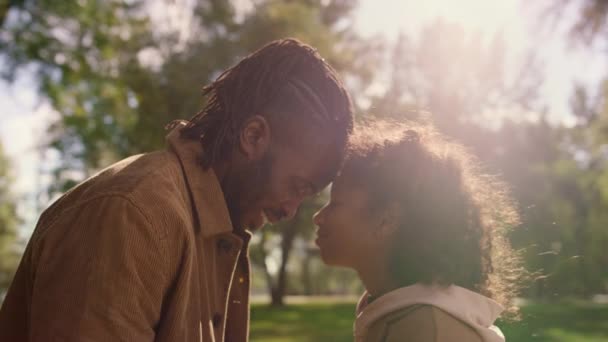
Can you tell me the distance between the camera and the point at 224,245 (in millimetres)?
2182

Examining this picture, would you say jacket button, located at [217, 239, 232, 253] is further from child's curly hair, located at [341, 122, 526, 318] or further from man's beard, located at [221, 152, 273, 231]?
child's curly hair, located at [341, 122, 526, 318]

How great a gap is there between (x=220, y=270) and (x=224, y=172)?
13.1 inches

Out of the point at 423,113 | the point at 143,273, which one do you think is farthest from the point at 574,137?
the point at 143,273

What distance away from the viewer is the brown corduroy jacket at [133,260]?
1.61m

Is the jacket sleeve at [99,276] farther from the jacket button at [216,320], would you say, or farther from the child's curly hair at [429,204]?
the child's curly hair at [429,204]

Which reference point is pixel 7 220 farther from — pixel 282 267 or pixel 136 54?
pixel 136 54

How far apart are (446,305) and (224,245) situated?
836mm

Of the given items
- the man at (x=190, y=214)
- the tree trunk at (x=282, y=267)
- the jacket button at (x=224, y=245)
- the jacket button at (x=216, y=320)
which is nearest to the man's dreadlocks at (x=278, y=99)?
the man at (x=190, y=214)

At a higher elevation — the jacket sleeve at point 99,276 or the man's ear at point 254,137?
the man's ear at point 254,137

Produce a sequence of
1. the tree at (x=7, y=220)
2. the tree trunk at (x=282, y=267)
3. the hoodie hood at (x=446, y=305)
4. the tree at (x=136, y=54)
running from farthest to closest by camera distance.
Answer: the tree at (x=7, y=220) < the tree trunk at (x=282, y=267) < the tree at (x=136, y=54) < the hoodie hood at (x=446, y=305)

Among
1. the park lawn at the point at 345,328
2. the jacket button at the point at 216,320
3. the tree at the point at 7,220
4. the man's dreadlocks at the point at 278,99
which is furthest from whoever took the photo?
the tree at the point at 7,220

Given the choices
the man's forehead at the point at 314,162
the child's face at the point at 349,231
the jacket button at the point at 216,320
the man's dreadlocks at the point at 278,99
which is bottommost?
the jacket button at the point at 216,320

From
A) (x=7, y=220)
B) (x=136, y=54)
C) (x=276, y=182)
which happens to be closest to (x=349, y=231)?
(x=276, y=182)

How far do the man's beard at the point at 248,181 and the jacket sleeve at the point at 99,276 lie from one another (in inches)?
20.5
